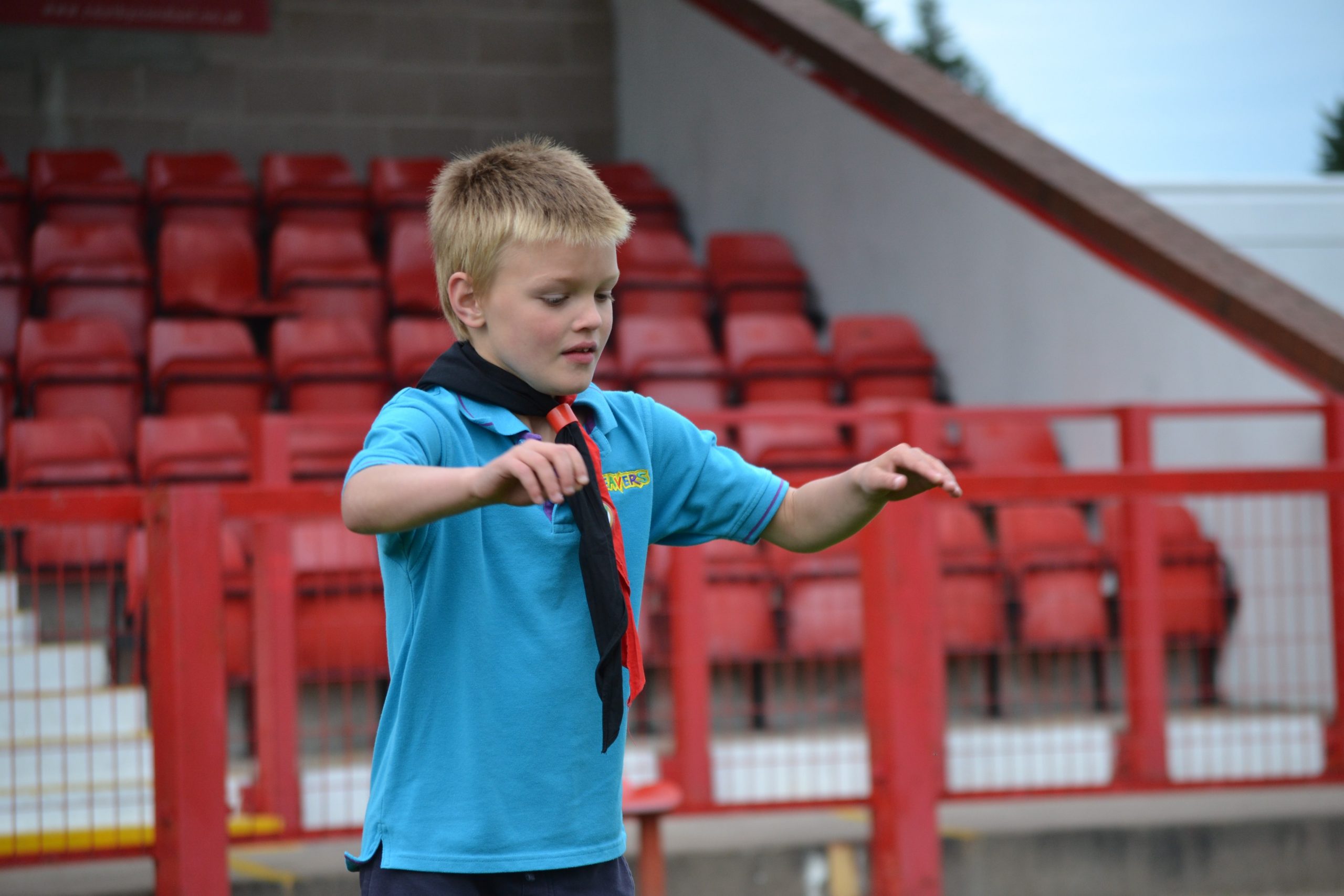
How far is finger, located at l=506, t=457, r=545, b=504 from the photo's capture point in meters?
1.20

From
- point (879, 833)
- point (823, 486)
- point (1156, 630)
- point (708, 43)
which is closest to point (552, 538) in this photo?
point (823, 486)

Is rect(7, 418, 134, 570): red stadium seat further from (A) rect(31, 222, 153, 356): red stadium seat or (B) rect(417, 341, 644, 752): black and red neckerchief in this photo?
(B) rect(417, 341, 644, 752): black and red neckerchief

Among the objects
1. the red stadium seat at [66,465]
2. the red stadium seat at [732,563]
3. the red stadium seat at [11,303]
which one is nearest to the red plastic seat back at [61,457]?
the red stadium seat at [66,465]

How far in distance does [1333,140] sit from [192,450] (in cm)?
4021

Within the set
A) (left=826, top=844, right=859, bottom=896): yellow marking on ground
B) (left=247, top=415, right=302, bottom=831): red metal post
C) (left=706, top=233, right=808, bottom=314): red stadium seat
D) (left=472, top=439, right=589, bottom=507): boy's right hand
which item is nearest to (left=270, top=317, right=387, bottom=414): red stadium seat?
(left=706, top=233, right=808, bottom=314): red stadium seat

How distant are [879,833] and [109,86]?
6.09m

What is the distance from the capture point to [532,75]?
846 centimetres

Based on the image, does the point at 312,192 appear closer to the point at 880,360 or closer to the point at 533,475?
the point at 880,360

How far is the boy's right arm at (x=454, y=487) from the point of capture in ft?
3.97

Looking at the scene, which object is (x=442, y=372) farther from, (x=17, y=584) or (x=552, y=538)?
(x=17, y=584)

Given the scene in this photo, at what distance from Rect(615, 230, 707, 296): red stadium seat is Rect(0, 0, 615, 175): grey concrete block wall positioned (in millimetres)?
1855

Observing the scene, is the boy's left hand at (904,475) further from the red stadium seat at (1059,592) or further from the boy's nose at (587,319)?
the red stadium seat at (1059,592)

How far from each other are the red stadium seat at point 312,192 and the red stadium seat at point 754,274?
5.55 ft

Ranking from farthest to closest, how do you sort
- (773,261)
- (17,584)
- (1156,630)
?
(773,261)
(17,584)
(1156,630)
